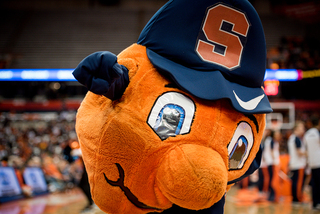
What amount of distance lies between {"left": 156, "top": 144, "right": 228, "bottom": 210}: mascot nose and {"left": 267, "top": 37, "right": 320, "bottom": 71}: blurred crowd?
1196cm

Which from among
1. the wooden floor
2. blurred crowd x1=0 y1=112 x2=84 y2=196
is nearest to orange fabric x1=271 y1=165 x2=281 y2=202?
the wooden floor

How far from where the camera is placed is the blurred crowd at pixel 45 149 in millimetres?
8094

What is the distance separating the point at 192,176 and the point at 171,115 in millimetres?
261

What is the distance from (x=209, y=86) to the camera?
50.7 inches

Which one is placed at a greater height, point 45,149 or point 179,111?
point 179,111

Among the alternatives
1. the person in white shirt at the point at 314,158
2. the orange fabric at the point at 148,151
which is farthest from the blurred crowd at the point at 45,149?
the orange fabric at the point at 148,151

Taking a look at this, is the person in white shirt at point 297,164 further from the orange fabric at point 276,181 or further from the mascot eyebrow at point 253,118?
the mascot eyebrow at point 253,118

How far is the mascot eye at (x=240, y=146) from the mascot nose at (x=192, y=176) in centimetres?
17

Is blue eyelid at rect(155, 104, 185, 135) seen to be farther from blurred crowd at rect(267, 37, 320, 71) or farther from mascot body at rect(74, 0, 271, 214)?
blurred crowd at rect(267, 37, 320, 71)

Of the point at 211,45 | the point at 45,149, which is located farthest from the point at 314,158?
the point at 45,149

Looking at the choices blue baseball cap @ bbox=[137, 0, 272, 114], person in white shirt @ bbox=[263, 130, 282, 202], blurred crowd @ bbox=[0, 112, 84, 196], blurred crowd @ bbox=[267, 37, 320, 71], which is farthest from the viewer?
blurred crowd @ bbox=[267, 37, 320, 71]

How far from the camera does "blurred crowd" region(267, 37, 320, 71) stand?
1314 centimetres

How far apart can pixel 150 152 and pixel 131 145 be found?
0.09 metres

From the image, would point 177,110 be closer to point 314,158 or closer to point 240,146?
point 240,146
